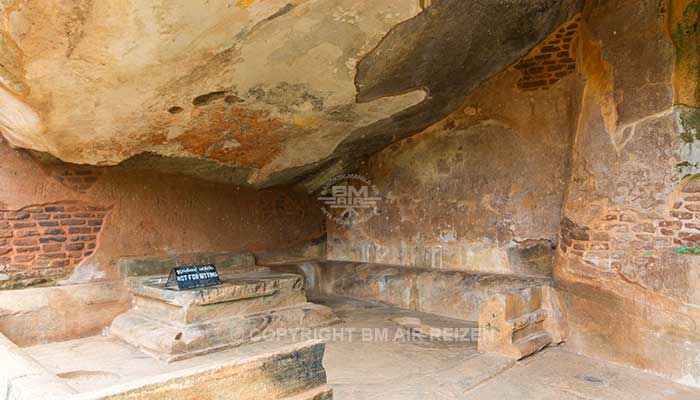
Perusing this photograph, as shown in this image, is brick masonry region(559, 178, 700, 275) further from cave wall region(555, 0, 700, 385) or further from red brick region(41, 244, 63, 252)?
red brick region(41, 244, 63, 252)

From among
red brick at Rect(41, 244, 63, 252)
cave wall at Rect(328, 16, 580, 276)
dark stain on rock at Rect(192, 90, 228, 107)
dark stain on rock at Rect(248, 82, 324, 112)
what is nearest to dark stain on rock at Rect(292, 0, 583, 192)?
cave wall at Rect(328, 16, 580, 276)

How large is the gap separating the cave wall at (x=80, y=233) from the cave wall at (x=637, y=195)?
3.64 metres

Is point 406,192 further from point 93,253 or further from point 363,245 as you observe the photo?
point 93,253

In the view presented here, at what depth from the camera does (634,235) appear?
10.8 feet

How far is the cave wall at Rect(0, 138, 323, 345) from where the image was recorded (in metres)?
3.79

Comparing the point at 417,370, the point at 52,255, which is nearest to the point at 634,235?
the point at 417,370

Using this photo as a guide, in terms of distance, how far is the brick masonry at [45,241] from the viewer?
379 cm

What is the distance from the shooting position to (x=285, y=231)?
19.7 feet

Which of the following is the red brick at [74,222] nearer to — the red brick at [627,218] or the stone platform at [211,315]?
the stone platform at [211,315]

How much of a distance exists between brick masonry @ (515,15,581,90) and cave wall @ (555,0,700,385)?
1.03ft

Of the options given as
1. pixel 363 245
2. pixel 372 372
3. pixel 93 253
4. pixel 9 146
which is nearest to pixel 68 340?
pixel 93 253

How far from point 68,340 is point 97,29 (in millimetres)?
2753

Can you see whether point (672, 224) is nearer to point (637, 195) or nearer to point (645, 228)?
point (645, 228)

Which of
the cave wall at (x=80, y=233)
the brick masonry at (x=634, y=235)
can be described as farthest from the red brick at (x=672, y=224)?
the cave wall at (x=80, y=233)
